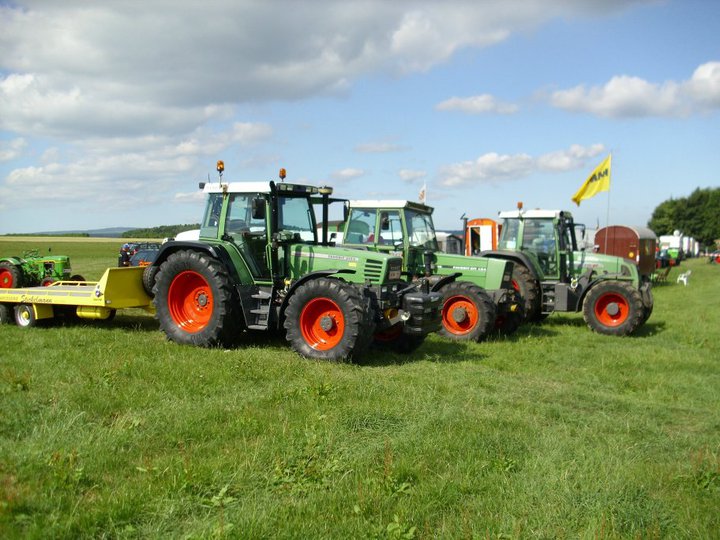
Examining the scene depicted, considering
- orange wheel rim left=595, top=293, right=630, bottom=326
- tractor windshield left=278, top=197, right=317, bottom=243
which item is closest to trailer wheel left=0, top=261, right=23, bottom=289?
tractor windshield left=278, top=197, right=317, bottom=243

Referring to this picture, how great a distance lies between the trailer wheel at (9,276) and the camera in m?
15.4

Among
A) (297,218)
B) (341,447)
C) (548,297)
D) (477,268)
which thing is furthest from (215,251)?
(548,297)

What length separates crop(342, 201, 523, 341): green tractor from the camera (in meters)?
10.8

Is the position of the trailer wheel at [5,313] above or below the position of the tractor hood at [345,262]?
below

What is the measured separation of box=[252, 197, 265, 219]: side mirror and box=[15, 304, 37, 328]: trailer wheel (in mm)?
4208

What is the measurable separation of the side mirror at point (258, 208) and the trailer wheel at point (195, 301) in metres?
0.84

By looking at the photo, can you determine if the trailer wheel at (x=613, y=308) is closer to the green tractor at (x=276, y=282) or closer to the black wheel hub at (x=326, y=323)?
the green tractor at (x=276, y=282)

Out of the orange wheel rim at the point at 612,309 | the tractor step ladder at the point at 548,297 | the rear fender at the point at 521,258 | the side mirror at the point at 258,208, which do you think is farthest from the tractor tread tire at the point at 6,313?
the orange wheel rim at the point at 612,309

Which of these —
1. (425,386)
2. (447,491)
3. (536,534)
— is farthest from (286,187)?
(536,534)

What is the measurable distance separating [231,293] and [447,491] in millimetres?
5172

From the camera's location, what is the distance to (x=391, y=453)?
485 cm

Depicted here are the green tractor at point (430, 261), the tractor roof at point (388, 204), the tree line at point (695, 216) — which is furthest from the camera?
the tree line at point (695, 216)

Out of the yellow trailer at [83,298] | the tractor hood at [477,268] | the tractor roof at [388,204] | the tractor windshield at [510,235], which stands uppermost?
the tractor roof at [388,204]

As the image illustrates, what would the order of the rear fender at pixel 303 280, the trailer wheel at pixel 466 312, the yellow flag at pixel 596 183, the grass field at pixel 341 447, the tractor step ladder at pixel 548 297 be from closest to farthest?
the grass field at pixel 341 447 < the rear fender at pixel 303 280 < the trailer wheel at pixel 466 312 < the tractor step ladder at pixel 548 297 < the yellow flag at pixel 596 183
